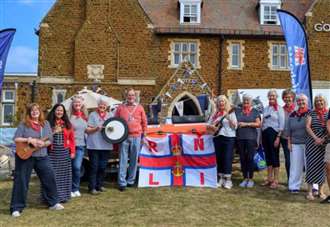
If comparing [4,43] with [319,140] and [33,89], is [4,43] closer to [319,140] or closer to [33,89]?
[319,140]

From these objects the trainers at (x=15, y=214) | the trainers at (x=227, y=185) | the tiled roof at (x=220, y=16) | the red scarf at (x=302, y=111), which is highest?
the tiled roof at (x=220, y=16)

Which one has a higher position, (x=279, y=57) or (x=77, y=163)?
(x=279, y=57)

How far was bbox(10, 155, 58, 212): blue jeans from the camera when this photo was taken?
651 cm

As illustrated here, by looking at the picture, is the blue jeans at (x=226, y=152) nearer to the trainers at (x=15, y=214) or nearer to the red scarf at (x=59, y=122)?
the red scarf at (x=59, y=122)

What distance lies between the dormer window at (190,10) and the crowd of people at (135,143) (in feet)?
56.9

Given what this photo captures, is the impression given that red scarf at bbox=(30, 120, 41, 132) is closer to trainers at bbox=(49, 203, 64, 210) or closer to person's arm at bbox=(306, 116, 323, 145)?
trainers at bbox=(49, 203, 64, 210)

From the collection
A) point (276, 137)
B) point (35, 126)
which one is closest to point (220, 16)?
point (276, 137)

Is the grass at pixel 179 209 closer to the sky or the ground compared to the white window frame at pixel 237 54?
closer to the ground

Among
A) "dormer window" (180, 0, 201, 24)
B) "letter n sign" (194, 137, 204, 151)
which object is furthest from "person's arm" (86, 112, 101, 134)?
"dormer window" (180, 0, 201, 24)

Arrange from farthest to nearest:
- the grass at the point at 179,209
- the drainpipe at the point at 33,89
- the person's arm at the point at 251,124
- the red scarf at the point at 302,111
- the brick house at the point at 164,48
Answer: the drainpipe at the point at 33,89
the brick house at the point at 164,48
the person's arm at the point at 251,124
the red scarf at the point at 302,111
the grass at the point at 179,209

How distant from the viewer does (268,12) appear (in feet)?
83.9

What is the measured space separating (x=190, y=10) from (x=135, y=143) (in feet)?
60.7

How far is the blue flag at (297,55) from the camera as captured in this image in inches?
424

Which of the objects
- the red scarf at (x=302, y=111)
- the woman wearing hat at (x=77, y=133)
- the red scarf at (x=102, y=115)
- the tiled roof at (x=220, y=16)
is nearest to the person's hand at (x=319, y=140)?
the red scarf at (x=302, y=111)
